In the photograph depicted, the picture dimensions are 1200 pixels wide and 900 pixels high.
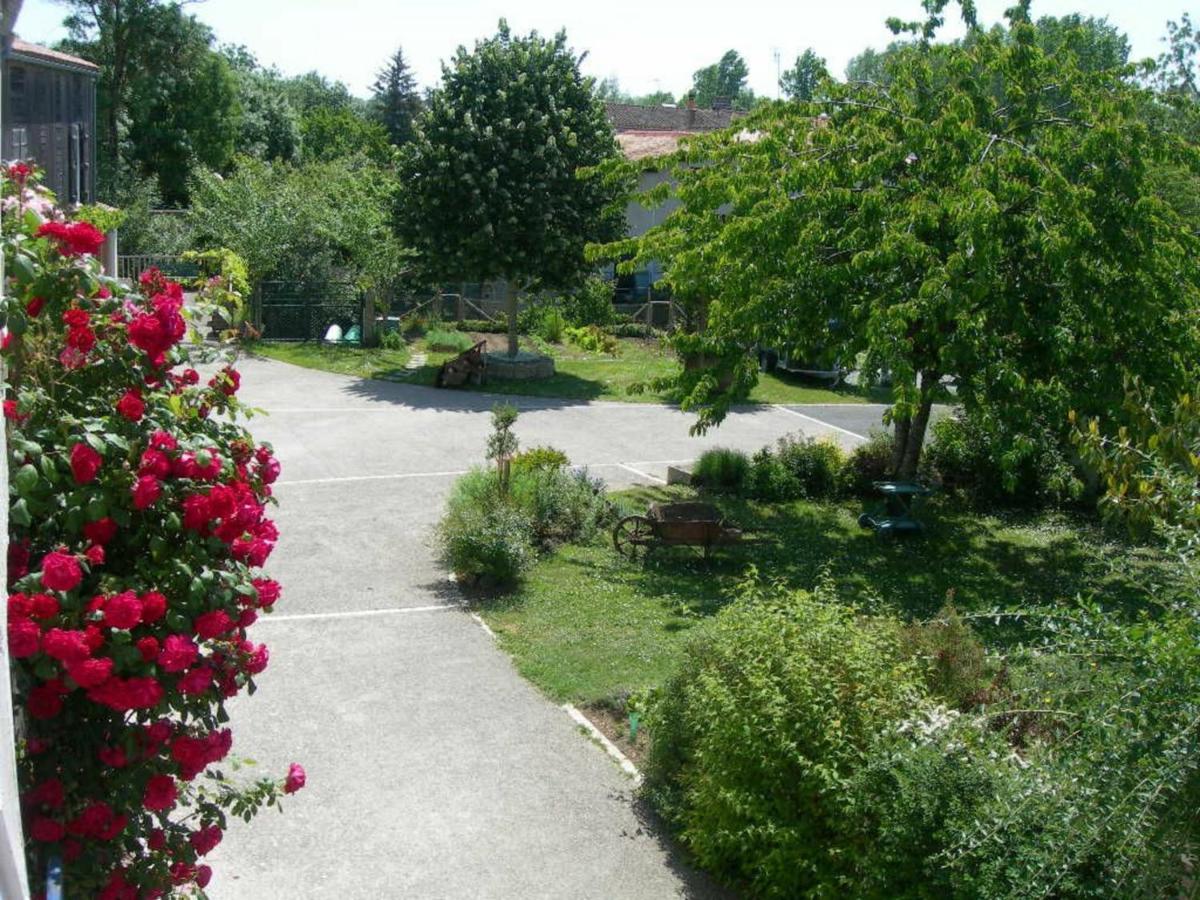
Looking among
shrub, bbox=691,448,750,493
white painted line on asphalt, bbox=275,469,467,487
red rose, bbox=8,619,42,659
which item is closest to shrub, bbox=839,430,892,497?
shrub, bbox=691,448,750,493

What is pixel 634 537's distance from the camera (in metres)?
13.1

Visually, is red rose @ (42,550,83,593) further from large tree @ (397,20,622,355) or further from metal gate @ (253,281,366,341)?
metal gate @ (253,281,366,341)

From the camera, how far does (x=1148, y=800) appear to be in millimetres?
4414

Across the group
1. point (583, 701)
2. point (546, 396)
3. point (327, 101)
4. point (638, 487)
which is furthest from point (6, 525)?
point (327, 101)

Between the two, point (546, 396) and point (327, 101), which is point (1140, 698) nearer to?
point (546, 396)

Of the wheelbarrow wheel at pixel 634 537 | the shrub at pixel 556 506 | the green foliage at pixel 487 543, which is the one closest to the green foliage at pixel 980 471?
the wheelbarrow wheel at pixel 634 537

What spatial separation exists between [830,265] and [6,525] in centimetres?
1051

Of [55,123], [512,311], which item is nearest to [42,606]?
[55,123]

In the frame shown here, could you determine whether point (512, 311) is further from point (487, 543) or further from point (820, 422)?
point (487, 543)

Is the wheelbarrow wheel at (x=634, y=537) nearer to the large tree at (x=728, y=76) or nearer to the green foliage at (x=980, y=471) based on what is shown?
the green foliage at (x=980, y=471)

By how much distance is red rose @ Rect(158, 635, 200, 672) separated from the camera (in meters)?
4.00

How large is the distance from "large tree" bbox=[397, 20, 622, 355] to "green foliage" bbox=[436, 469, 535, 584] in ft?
36.8

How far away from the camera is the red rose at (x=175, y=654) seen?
4.00 m

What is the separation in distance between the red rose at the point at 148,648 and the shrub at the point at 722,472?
12802 mm
